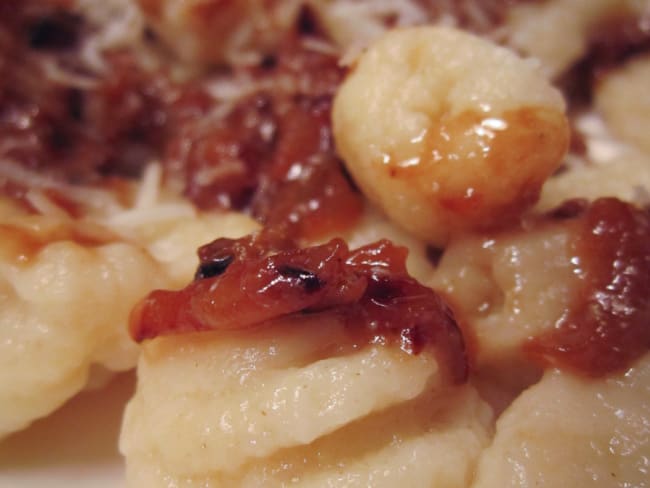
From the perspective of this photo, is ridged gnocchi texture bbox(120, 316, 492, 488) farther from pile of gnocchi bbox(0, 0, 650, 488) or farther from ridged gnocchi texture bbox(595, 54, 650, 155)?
ridged gnocchi texture bbox(595, 54, 650, 155)

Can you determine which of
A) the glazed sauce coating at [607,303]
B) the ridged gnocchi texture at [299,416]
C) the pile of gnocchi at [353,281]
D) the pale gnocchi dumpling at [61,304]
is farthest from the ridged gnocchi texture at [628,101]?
the pale gnocchi dumpling at [61,304]

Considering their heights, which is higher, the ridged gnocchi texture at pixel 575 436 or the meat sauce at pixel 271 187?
the meat sauce at pixel 271 187

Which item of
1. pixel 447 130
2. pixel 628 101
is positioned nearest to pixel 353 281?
pixel 447 130

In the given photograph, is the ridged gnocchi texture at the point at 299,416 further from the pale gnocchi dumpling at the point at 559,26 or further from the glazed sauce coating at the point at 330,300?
the pale gnocchi dumpling at the point at 559,26

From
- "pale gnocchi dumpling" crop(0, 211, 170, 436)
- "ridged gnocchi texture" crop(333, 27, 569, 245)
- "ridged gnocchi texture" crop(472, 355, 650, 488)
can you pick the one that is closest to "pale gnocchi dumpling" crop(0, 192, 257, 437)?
"pale gnocchi dumpling" crop(0, 211, 170, 436)

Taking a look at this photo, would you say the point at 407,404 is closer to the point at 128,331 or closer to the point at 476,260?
the point at 476,260

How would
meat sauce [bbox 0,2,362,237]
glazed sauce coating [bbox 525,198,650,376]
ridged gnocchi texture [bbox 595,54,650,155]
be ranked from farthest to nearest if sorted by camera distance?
ridged gnocchi texture [bbox 595,54,650,155] → meat sauce [bbox 0,2,362,237] → glazed sauce coating [bbox 525,198,650,376]

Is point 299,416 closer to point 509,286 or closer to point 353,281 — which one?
point 353,281
